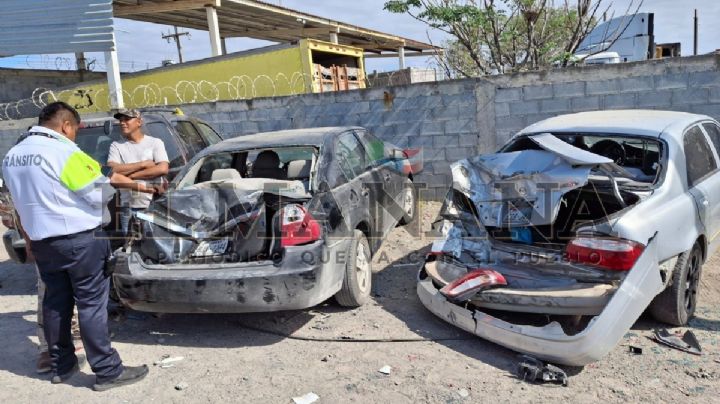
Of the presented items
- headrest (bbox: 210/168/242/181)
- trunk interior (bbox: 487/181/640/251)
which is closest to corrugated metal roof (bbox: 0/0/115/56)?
headrest (bbox: 210/168/242/181)

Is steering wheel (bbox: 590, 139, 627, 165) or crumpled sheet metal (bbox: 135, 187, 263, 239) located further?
steering wheel (bbox: 590, 139, 627, 165)

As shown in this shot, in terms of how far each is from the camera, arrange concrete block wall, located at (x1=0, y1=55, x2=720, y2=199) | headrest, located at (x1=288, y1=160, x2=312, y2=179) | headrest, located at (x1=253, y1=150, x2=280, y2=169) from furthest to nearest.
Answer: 1. concrete block wall, located at (x1=0, y1=55, x2=720, y2=199)
2. headrest, located at (x1=253, y1=150, x2=280, y2=169)
3. headrest, located at (x1=288, y1=160, x2=312, y2=179)

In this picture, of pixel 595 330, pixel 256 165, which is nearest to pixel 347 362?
pixel 595 330

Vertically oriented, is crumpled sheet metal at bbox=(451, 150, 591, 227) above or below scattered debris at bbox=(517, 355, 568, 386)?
above

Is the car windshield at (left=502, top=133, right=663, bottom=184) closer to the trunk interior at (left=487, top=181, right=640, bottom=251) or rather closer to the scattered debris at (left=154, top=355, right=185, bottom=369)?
the trunk interior at (left=487, top=181, right=640, bottom=251)

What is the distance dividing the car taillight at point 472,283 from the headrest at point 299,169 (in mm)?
1777

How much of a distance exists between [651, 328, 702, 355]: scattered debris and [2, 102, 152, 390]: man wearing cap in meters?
3.48

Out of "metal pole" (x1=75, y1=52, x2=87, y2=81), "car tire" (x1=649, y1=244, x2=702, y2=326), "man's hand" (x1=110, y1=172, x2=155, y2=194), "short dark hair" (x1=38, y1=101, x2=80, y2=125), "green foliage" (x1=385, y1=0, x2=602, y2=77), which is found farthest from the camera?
"metal pole" (x1=75, y1=52, x2=87, y2=81)

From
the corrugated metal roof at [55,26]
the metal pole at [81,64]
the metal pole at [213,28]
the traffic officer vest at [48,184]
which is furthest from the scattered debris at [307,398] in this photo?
the metal pole at [81,64]

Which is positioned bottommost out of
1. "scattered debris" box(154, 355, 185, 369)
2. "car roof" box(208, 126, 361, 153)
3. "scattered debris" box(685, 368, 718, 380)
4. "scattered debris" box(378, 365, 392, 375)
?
"scattered debris" box(685, 368, 718, 380)

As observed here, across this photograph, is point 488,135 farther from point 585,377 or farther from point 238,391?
point 238,391

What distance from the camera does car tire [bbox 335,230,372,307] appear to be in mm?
4148

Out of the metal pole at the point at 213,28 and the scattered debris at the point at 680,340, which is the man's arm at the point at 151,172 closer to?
the scattered debris at the point at 680,340

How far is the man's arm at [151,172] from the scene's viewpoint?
14.8 ft
